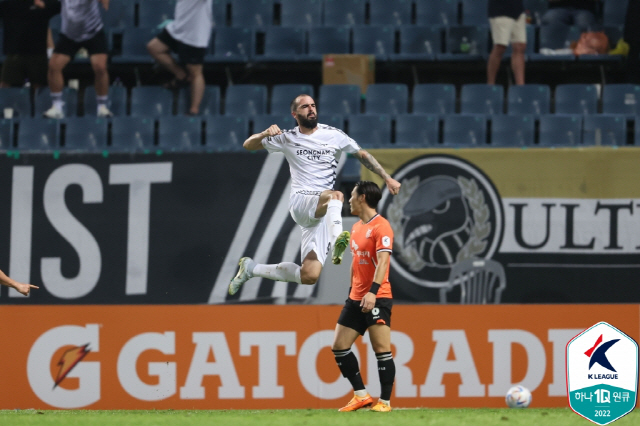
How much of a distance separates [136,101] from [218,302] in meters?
4.51

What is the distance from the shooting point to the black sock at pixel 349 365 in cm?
839

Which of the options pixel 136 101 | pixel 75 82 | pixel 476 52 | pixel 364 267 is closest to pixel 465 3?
pixel 476 52

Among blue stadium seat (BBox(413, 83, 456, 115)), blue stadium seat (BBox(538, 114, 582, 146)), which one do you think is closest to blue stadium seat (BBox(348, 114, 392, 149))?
blue stadium seat (BBox(413, 83, 456, 115))

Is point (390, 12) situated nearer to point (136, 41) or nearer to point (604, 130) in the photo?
point (136, 41)

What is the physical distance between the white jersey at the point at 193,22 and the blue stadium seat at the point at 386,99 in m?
2.57

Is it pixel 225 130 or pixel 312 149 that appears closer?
pixel 312 149

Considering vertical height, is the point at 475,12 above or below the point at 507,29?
above

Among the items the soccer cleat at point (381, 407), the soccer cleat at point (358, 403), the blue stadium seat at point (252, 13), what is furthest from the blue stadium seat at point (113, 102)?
the soccer cleat at point (381, 407)

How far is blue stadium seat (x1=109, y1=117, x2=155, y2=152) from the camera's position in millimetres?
12742

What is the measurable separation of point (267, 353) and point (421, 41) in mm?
6651

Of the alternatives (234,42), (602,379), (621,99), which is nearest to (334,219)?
(602,379)

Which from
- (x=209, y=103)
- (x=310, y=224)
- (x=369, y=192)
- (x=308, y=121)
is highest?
(x=209, y=103)

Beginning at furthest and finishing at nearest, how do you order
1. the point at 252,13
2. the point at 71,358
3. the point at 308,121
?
the point at 252,13, the point at 71,358, the point at 308,121

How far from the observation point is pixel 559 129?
485 inches
